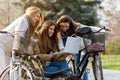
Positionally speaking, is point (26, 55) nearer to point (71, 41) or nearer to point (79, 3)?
point (71, 41)

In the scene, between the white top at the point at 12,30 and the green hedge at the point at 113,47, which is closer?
the white top at the point at 12,30

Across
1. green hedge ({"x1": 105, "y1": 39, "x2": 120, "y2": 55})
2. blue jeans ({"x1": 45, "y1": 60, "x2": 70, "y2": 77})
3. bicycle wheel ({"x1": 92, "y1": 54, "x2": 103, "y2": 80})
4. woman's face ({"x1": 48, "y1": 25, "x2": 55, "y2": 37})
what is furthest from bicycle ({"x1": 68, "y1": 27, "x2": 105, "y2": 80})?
green hedge ({"x1": 105, "y1": 39, "x2": 120, "y2": 55})

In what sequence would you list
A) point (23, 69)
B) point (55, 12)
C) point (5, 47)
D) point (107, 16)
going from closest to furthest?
1. point (23, 69)
2. point (5, 47)
3. point (55, 12)
4. point (107, 16)

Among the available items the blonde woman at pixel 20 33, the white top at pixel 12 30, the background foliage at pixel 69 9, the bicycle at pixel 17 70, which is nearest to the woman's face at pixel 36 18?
the blonde woman at pixel 20 33

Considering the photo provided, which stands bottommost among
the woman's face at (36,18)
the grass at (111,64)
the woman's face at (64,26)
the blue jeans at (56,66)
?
the grass at (111,64)

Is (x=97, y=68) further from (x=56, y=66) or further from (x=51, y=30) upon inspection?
(x=51, y=30)

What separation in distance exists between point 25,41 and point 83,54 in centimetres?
88

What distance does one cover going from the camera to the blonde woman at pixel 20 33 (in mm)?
5918

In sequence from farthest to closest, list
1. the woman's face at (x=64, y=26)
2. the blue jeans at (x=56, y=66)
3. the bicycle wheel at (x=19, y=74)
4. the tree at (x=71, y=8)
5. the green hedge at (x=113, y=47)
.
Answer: the green hedge at (x=113, y=47)
the tree at (x=71, y=8)
the woman's face at (x=64, y=26)
the blue jeans at (x=56, y=66)
the bicycle wheel at (x=19, y=74)

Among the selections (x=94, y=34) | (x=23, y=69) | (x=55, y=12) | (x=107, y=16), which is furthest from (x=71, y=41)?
(x=107, y=16)

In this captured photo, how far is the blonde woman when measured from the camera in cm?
592

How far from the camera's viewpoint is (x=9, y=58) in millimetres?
6473

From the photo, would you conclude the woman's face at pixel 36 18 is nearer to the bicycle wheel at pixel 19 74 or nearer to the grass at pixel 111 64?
the bicycle wheel at pixel 19 74

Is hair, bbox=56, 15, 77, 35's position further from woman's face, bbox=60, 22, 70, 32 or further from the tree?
the tree
